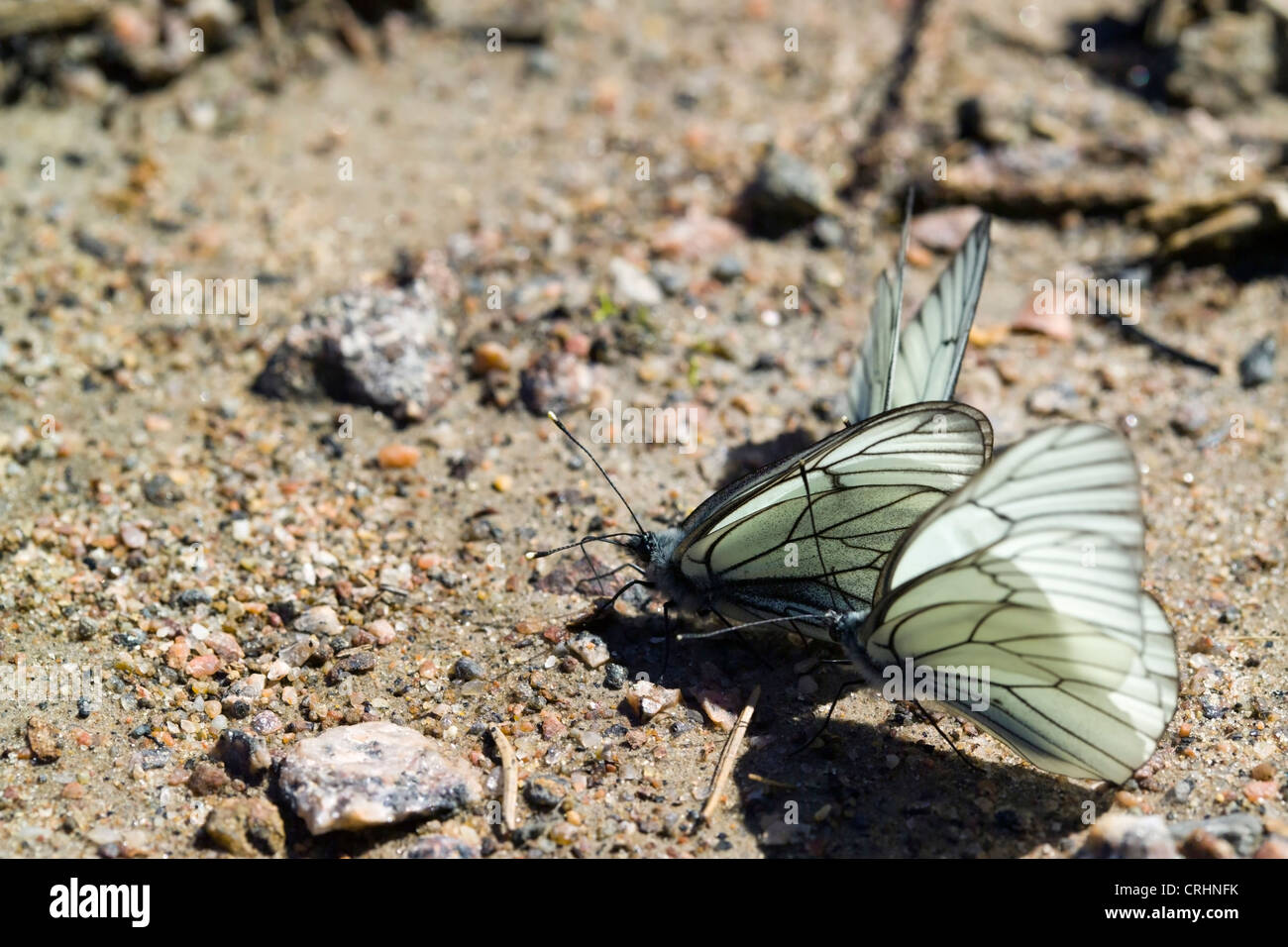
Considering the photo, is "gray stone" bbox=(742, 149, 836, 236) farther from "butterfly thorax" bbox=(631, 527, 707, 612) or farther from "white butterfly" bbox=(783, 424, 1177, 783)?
"white butterfly" bbox=(783, 424, 1177, 783)

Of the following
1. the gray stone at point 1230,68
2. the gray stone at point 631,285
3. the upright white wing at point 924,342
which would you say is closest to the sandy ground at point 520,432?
the gray stone at point 631,285

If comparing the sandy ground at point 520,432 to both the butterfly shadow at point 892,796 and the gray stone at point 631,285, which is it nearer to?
the butterfly shadow at point 892,796

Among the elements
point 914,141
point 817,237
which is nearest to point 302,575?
point 817,237

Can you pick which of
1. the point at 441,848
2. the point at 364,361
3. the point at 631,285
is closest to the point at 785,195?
the point at 631,285

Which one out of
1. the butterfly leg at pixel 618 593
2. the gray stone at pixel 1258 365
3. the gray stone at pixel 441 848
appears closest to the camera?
the gray stone at pixel 441 848

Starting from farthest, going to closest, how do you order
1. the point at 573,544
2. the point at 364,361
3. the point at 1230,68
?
the point at 1230,68, the point at 364,361, the point at 573,544

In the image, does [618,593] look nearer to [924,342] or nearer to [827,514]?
[827,514]

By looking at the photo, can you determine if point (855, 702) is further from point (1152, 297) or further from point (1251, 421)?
point (1152, 297)
